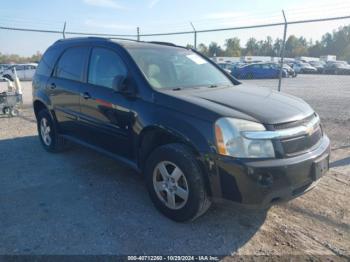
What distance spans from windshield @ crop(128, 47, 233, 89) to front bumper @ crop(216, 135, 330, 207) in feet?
4.40

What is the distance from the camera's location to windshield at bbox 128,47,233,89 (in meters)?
3.66

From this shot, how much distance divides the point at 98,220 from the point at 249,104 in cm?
195

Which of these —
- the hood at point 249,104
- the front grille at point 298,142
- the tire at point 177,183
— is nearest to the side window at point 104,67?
the hood at point 249,104

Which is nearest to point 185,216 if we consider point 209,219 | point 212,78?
point 209,219

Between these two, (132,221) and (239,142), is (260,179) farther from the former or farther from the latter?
(132,221)

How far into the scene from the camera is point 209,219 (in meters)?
3.29

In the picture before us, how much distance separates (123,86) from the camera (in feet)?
11.3

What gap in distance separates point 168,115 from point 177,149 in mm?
358

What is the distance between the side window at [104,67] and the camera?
3793mm

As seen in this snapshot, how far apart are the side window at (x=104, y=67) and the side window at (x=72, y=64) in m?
0.25

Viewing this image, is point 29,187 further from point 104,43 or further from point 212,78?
point 212,78

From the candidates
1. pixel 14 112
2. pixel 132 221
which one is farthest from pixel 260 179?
pixel 14 112

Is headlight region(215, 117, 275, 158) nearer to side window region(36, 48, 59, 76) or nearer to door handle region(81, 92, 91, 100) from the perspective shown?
door handle region(81, 92, 91, 100)

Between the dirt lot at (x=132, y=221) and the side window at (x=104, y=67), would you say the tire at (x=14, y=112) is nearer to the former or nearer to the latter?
the dirt lot at (x=132, y=221)
